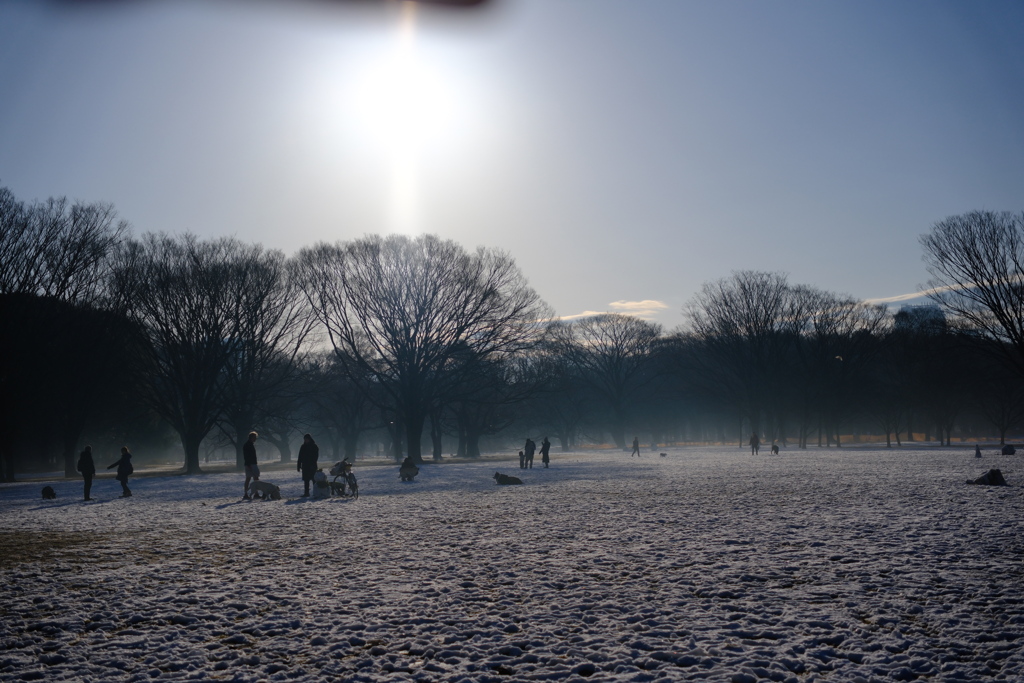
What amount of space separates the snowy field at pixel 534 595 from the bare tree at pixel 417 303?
1044 inches

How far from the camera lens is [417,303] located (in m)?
43.1

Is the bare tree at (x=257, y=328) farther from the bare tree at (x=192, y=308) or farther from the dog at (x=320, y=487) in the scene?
the dog at (x=320, y=487)

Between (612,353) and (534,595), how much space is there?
7285cm

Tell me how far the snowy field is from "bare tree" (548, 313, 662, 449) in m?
62.6

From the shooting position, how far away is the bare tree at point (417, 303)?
42125 mm

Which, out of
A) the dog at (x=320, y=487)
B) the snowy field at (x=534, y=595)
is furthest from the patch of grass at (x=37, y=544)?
the dog at (x=320, y=487)

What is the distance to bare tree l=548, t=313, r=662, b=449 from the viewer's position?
79312 millimetres

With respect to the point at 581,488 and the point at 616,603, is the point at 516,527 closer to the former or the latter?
the point at 616,603

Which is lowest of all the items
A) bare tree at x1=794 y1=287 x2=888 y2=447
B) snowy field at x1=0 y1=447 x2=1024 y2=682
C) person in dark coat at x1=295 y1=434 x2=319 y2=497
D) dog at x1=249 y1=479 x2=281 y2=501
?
dog at x1=249 y1=479 x2=281 y2=501

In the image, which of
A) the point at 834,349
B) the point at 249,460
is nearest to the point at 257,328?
the point at 249,460

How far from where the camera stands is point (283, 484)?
3055 centimetres

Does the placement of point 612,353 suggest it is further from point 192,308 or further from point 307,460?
point 307,460

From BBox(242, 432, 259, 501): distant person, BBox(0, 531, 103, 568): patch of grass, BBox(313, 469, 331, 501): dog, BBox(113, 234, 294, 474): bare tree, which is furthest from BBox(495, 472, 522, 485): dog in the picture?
BBox(113, 234, 294, 474): bare tree

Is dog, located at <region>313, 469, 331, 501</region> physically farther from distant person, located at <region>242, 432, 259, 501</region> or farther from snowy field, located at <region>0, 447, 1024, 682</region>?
snowy field, located at <region>0, 447, 1024, 682</region>
